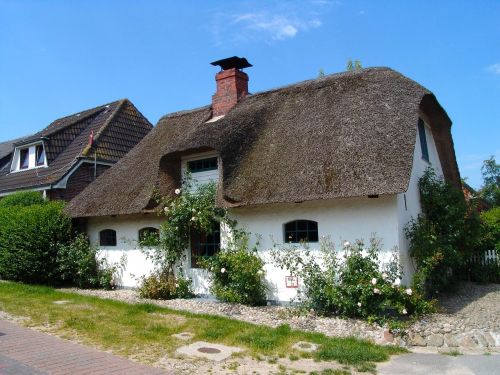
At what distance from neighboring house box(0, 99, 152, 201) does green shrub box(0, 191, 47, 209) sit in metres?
0.59

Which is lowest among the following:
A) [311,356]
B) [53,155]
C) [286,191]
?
[311,356]

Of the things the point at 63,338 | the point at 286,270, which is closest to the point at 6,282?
the point at 63,338

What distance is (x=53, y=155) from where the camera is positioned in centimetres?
2053

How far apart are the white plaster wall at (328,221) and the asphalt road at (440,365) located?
2.87 metres

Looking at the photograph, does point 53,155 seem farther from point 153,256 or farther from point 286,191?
point 286,191

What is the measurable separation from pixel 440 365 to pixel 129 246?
10.3m

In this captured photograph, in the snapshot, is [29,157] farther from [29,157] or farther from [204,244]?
[204,244]

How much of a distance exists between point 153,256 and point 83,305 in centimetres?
271

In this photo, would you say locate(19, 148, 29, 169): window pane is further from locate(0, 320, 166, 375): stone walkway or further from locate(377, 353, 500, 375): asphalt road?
locate(377, 353, 500, 375): asphalt road

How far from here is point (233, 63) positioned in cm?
1609

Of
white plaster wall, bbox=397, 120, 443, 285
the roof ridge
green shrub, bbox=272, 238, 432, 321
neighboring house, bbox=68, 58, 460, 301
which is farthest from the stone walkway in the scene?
the roof ridge

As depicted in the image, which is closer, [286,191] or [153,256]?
[286,191]

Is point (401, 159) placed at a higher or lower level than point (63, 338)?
higher

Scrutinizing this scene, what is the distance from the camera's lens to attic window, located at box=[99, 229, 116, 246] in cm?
1578
